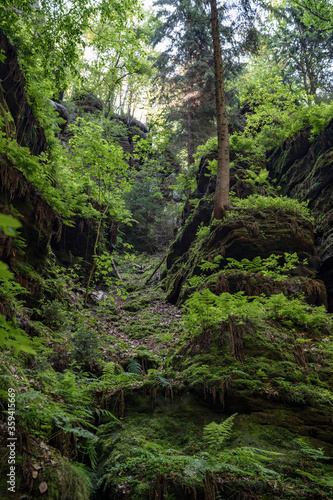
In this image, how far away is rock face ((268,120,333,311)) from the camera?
897cm

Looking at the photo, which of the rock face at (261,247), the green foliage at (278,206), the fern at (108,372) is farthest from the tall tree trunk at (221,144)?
the fern at (108,372)

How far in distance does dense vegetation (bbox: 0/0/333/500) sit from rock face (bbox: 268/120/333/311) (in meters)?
0.07

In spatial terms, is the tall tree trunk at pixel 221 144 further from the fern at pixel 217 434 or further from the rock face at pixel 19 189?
the fern at pixel 217 434

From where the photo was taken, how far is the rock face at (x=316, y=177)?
8969mm

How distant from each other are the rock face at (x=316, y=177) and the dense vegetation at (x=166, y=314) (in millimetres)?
72

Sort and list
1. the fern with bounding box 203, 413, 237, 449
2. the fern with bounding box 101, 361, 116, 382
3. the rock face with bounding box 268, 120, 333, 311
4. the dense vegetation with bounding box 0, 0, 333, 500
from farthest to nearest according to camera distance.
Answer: the rock face with bounding box 268, 120, 333, 311 → the fern with bounding box 101, 361, 116, 382 → the fern with bounding box 203, 413, 237, 449 → the dense vegetation with bounding box 0, 0, 333, 500

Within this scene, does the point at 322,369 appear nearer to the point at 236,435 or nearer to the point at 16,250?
the point at 236,435

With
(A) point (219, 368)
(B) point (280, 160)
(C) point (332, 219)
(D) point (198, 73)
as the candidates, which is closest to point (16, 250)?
(A) point (219, 368)

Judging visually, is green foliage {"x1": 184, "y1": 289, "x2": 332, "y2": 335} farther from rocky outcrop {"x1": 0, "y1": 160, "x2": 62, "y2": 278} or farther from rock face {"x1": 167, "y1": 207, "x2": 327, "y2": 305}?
rocky outcrop {"x1": 0, "y1": 160, "x2": 62, "y2": 278}

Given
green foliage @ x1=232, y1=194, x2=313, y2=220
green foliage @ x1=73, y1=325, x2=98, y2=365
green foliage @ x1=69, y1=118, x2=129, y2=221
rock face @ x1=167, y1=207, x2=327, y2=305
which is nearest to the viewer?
green foliage @ x1=73, y1=325, x2=98, y2=365

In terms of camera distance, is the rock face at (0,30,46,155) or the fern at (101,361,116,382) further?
the rock face at (0,30,46,155)

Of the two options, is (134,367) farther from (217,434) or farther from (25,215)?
(25,215)

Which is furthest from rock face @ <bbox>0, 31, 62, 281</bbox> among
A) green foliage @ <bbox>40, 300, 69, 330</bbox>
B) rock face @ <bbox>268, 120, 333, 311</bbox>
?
rock face @ <bbox>268, 120, 333, 311</bbox>

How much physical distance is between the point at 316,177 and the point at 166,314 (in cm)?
770
